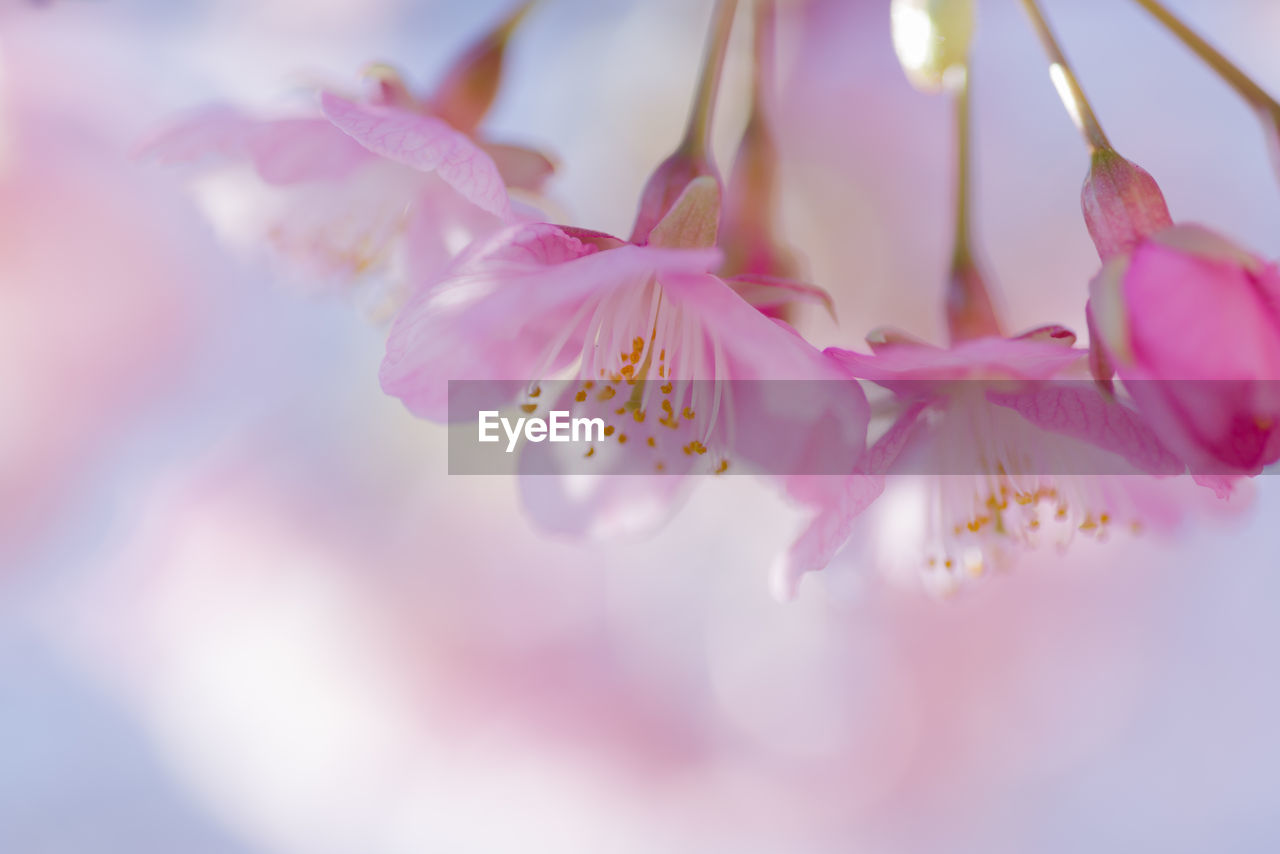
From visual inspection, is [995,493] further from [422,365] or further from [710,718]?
[710,718]

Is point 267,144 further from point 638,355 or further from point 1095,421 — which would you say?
point 1095,421

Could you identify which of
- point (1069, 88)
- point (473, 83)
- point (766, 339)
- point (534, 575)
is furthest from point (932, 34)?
point (534, 575)

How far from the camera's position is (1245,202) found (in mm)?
932

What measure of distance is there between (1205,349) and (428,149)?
0.29 m

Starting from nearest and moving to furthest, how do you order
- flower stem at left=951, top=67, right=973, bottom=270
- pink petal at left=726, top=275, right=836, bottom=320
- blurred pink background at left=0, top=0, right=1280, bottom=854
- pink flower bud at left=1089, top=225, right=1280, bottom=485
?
pink flower bud at left=1089, top=225, right=1280, bottom=485 → pink petal at left=726, top=275, right=836, bottom=320 → flower stem at left=951, top=67, right=973, bottom=270 → blurred pink background at left=0, top=0, right=1280, bottom=854

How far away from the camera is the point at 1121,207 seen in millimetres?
334

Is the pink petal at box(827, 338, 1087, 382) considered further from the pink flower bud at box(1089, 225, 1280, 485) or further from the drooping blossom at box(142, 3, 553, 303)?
the drooping blossom at box(142, 3, 553, 303)

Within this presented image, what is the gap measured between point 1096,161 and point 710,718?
79 cm

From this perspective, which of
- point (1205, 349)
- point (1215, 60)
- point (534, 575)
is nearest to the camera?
point (1205, 349)

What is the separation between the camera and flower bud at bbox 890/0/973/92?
1.25 feet

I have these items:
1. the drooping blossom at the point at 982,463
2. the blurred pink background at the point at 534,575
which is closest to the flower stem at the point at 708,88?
the drooping blossom at the point at 982,463

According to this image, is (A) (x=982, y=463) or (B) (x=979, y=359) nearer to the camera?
(B) (x=979, y=359)

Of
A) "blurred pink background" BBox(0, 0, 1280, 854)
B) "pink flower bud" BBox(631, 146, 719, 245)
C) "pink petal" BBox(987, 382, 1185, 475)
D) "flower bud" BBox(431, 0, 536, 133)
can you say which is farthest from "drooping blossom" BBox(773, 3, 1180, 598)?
"blurred pink background" BBox(0, 0, 1280, 854)

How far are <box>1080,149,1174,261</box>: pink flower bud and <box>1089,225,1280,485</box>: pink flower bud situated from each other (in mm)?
36
